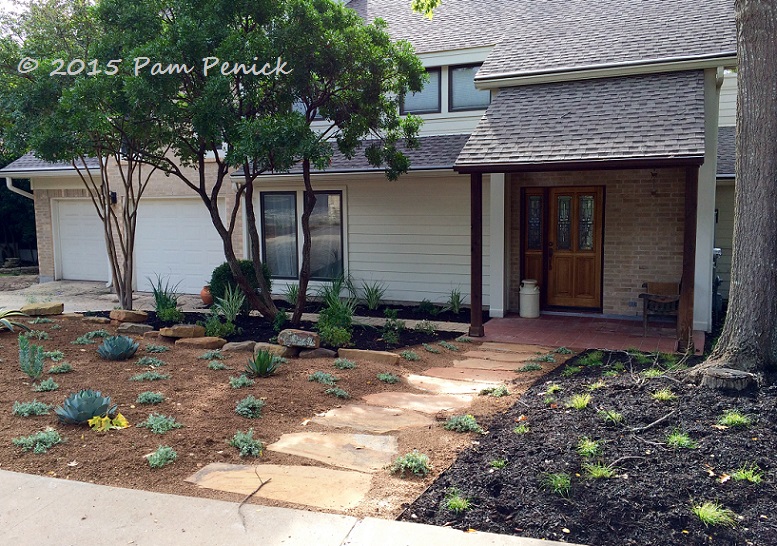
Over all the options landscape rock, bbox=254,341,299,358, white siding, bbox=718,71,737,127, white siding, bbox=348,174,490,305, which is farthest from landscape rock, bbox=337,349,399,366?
white siding, bbox=718,71,737,127

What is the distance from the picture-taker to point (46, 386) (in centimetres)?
612

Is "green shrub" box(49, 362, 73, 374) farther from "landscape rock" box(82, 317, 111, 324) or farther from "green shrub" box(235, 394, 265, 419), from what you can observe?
"landscape rock" box(82, 317, 111, 324)

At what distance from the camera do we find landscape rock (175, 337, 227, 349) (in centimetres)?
848

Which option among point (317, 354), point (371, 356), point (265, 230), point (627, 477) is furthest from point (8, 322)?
point (627, 477)

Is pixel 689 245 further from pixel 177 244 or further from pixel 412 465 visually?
pixel 177 244

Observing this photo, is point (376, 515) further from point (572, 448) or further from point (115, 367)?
point (115, 367)

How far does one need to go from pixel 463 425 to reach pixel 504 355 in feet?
11.2

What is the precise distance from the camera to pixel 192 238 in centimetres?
1534

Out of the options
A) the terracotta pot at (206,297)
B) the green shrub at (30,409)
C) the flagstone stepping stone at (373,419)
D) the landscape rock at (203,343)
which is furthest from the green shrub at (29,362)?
the terracotta pot at (206,297)

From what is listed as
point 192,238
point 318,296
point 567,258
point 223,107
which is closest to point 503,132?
point 567,258

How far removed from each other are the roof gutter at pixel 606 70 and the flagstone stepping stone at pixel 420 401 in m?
6.32

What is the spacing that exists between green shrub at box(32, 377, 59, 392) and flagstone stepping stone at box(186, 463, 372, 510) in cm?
237

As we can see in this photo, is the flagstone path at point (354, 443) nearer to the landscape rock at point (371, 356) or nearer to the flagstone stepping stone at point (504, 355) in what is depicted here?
the flagstone stepping stone at point (504, 355)

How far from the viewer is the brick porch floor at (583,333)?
916 cm
